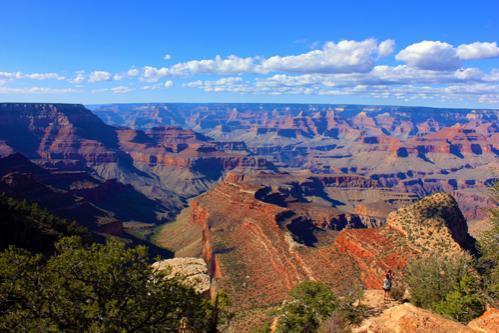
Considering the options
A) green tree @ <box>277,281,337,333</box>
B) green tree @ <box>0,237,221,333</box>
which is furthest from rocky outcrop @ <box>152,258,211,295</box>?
green tree @ <box>0,237,221,333</box>

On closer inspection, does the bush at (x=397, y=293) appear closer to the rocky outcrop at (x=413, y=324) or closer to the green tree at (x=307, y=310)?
the green tree at (x=307, y=310)

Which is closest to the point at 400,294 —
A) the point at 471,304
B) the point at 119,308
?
the point at 471,304

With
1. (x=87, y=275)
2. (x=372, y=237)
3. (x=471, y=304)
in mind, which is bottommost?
(x=372, y=237)

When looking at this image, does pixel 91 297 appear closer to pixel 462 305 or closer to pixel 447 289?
pixel 462 305

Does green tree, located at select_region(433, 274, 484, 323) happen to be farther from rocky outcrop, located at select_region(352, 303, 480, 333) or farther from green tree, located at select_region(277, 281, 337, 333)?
rocky outcrop, located at select_region(352, 303, 480, 333)

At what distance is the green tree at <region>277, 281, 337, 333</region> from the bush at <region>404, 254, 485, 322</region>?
8.36 metres

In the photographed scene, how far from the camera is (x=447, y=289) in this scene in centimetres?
3675

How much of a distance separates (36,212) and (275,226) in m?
54.3

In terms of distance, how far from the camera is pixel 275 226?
346 feet

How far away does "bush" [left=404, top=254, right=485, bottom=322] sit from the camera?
31609 mm

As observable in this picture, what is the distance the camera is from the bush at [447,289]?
31.6 metres

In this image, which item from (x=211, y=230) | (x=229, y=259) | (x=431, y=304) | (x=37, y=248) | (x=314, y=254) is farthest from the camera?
(x=211, y=230)

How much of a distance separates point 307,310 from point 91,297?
1929 cm

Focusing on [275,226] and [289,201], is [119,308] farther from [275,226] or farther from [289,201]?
[289,201]
